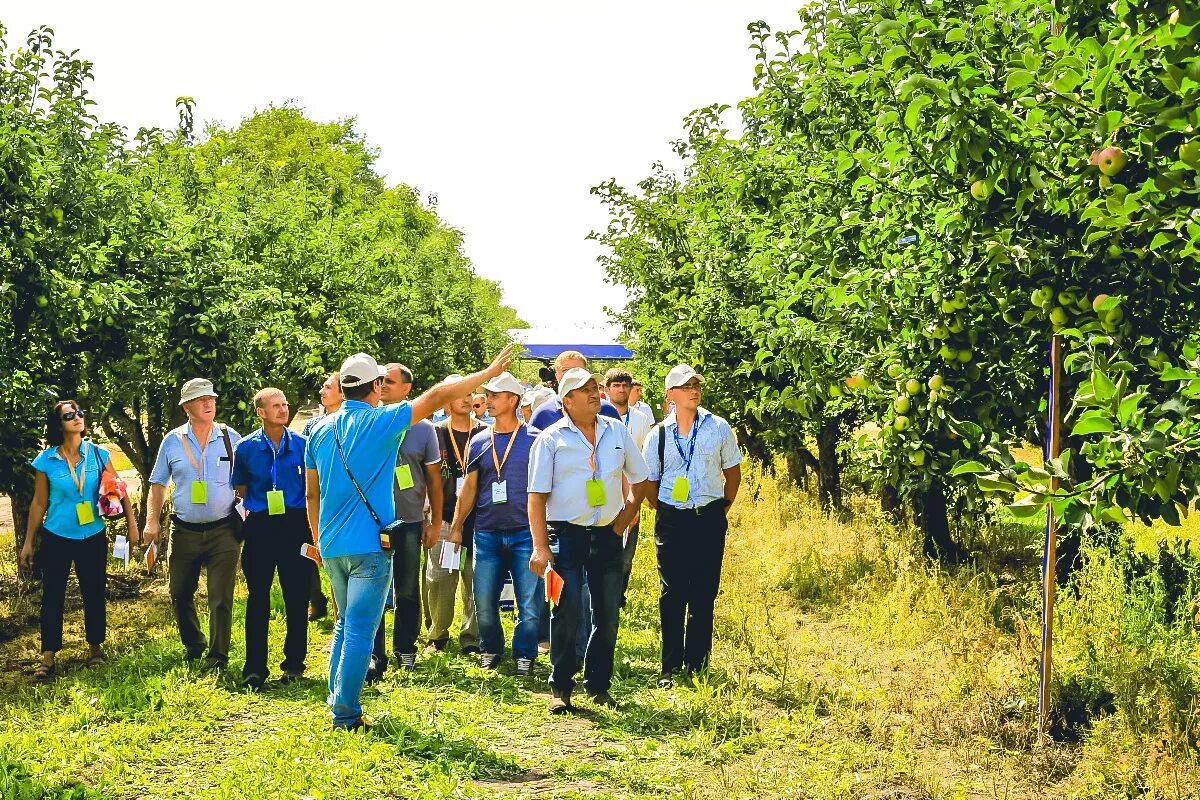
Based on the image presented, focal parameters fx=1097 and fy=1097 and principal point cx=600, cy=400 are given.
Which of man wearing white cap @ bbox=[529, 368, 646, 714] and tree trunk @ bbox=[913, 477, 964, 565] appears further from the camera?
tree trunk @ bbox=[913, 477, 964, 565]

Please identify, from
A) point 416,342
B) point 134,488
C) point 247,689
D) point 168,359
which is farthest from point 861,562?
point 134,488

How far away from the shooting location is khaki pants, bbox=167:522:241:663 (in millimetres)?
7473

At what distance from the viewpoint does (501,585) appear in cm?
779

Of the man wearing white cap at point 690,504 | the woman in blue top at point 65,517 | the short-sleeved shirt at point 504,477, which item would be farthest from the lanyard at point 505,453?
the woman in blue top at point 65,517

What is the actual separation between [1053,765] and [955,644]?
1.90 meters

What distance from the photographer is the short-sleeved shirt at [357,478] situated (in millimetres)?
5859

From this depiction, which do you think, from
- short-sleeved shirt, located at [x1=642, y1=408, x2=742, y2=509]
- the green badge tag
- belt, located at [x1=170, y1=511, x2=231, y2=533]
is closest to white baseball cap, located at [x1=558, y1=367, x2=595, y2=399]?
the green badge tag

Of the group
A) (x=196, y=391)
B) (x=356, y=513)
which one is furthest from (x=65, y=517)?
(x=356, y=513)

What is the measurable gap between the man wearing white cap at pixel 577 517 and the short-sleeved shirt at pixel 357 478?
931 millimetres

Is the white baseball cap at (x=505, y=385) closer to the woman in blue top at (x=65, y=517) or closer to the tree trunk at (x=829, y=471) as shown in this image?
the woman in blue top at (x=65, y=517)

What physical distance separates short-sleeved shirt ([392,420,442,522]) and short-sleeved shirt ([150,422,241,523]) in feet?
3.93

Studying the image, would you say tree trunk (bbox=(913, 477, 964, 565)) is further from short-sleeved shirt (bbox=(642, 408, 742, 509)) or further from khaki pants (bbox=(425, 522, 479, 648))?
khaki pants (bbox=(425, 522, 479, 648))

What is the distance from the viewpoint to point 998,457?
3.61 metres

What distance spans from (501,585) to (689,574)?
1.45m
